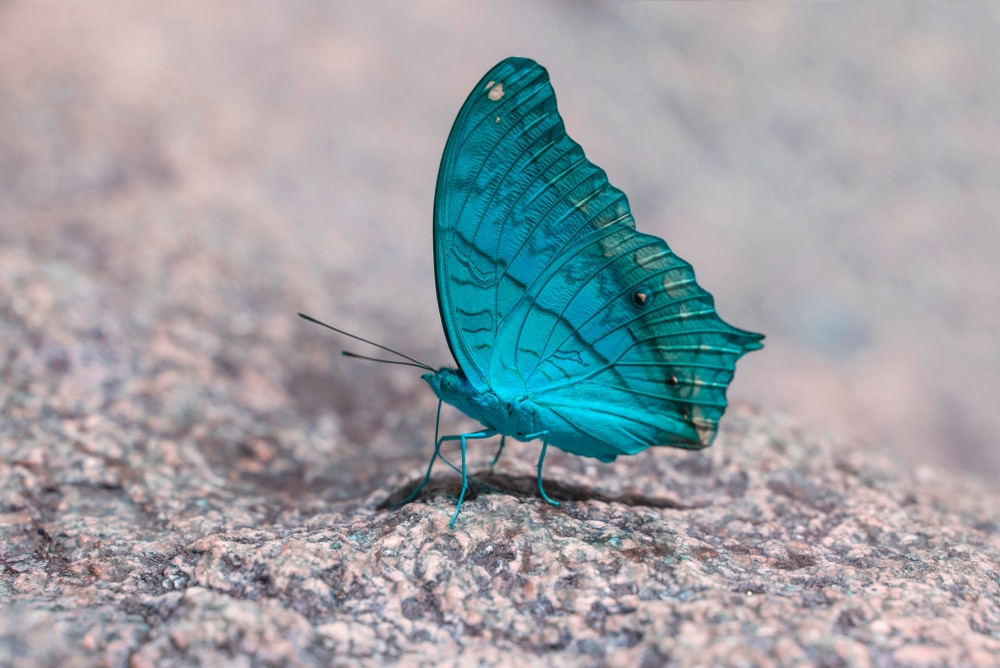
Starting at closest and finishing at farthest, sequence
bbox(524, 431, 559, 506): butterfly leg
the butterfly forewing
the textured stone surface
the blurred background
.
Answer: the textured stone surface → the butterfly forewing → bbox(524, 431, 559, 506): butterfly leg → the blurred background

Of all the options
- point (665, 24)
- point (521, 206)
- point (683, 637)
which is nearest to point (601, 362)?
point (521, 206)

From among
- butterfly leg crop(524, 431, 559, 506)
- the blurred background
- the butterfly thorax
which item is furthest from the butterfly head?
the blurred background

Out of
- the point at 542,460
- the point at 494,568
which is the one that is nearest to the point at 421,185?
the point at 542,460

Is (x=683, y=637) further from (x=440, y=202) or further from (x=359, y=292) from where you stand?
(x=359, y=292)

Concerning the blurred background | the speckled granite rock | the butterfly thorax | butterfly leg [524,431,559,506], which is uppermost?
the blurred background

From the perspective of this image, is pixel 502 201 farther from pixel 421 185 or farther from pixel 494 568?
pixel 421 185

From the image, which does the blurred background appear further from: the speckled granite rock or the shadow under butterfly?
the shadow under butterfly

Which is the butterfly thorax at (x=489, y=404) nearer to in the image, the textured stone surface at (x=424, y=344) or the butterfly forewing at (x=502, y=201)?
the butterfly forewing at (x=502, y=201)
